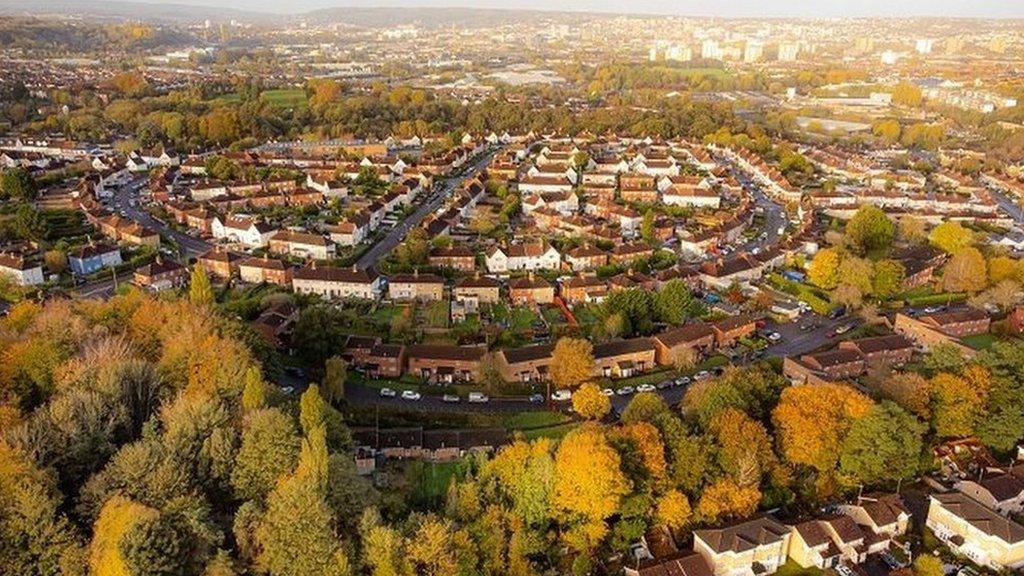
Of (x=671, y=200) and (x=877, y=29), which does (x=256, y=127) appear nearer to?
(x=671, y=200)

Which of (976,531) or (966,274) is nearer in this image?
(976,531)

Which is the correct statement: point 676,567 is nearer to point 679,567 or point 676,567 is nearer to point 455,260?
point 679,567

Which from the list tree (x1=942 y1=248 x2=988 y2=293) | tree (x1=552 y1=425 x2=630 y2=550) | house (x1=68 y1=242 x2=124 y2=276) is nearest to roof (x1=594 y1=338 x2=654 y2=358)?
tree (x1=552 y1=425 x2=630 y2=550)

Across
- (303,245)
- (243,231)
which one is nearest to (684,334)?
(303,245)

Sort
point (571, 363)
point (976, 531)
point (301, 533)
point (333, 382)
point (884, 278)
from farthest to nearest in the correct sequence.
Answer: point (884, 278)
point (571, 363)
point (333, 382)
point (976, 531)
point (301, 533)

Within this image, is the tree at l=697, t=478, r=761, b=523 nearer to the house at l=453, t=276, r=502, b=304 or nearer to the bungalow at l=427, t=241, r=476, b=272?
the house at l=453, t=276, r=502, b=304

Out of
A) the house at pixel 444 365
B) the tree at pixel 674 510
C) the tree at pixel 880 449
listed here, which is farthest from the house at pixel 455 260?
the tree at pixel 880 449
